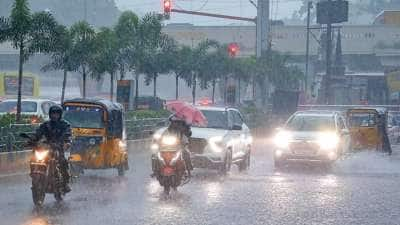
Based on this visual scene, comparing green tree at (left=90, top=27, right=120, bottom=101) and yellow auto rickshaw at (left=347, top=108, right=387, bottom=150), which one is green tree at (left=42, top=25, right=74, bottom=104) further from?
yellow auto rickshaw at (left=347, top=108, right=387, bottom=150)

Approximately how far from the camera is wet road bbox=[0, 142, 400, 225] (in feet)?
46.1

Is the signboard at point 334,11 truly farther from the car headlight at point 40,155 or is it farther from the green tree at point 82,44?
the car headlight at point 40,155

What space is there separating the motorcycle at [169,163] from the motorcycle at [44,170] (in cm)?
264

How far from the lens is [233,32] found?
3568 inches

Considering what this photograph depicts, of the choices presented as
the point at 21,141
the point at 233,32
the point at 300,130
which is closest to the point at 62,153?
the point at 21,141

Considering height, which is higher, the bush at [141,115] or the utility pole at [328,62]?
the utility pole at [328,62]

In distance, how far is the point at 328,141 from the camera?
26203 millimetres

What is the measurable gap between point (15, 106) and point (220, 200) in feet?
61.5

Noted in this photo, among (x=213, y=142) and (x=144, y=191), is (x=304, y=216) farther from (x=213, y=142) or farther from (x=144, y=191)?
(x=213, y=142)

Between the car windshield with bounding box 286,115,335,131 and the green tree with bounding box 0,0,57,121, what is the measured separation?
303 inches

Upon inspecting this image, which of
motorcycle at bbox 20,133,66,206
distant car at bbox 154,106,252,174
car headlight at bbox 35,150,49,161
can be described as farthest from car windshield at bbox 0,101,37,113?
car headlight at bbox 35,150,49,161

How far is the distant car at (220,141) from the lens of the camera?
2300 centimetres

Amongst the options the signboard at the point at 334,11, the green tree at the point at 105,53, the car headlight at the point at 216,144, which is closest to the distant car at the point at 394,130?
the green tree at the point at 105,53

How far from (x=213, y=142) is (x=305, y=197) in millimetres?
5578
